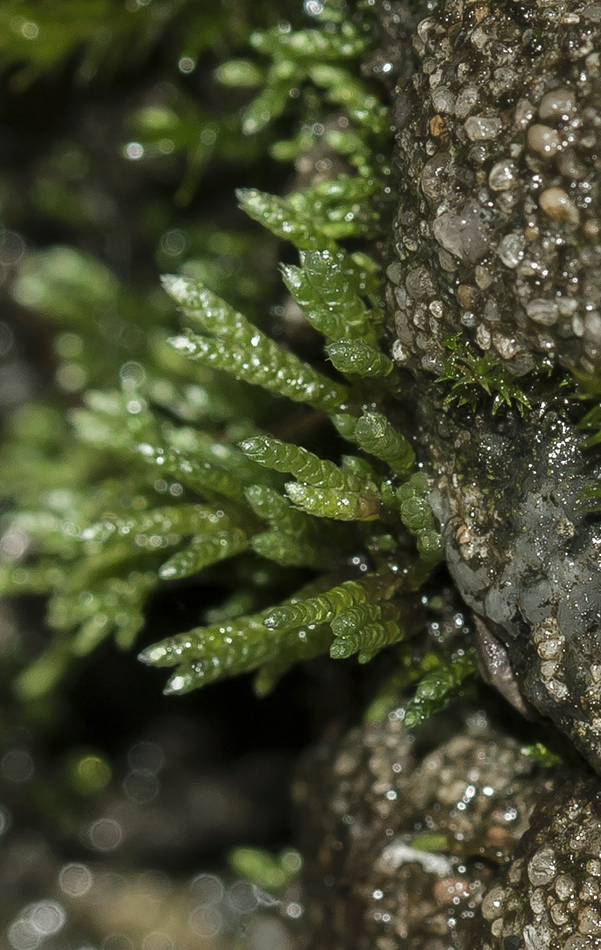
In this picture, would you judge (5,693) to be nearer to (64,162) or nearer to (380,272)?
(64,162)

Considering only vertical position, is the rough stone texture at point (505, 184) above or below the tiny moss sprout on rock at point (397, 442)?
above

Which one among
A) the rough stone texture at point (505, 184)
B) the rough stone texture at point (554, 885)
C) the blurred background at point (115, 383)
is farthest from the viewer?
the blurred background at point (115, 383)

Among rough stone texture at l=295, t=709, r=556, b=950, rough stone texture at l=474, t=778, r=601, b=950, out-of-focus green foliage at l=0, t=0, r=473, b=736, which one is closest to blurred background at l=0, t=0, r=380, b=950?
out-of-focus green foliage at l=0, t=0, r=473, b=736

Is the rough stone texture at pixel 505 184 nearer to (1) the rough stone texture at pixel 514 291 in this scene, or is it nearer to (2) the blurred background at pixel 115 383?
(1) the rough stone texture at pixel 514 291

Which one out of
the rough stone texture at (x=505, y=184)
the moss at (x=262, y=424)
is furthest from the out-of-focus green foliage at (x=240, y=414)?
the rough stone texture at (x=505, y=184)

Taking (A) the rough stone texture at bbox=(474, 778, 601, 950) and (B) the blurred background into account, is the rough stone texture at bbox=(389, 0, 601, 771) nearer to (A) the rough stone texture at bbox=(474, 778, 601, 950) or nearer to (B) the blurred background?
(A) the rough stone texture at bbox=(474, 778, 601, 950)

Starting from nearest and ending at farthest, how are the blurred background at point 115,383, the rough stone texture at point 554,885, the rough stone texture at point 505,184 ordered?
the rough stone texture at point 505,184 → the rough stone texture at point 554,885 → the blurred background at point 115,383

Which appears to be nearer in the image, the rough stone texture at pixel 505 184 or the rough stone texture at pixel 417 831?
the rough stone texture at pixel 505 184
